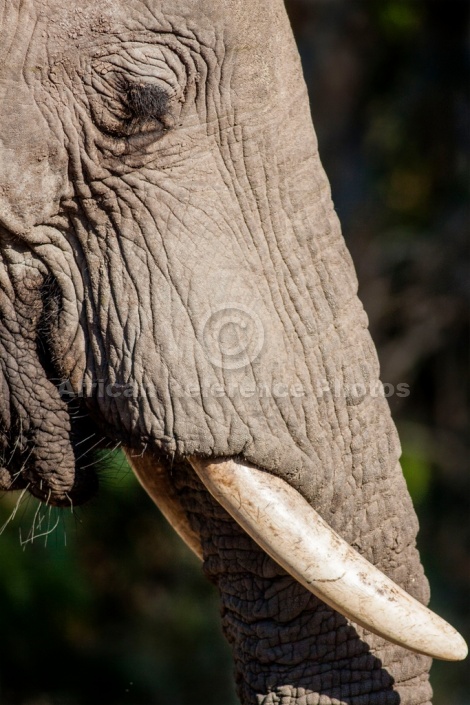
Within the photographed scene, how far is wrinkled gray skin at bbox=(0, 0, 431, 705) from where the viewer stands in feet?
5.57

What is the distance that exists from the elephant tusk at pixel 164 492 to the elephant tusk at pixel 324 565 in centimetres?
31

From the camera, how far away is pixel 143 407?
5.65 ft

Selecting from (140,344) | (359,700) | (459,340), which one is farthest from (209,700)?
(140,344)

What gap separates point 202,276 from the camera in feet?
5.56

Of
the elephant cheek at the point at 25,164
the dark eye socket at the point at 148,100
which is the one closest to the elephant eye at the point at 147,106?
the dark eye socket at the point at 148,100

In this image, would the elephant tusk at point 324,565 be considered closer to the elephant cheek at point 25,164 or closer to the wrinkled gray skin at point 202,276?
the wrinkled gray skin at point 202,276

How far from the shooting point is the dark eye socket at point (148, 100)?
66.6 inches

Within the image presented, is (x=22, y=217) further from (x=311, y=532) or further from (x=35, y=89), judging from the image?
(x=311, y=532)

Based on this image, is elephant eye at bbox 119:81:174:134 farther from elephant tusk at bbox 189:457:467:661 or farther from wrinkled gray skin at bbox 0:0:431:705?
elephant tusk at bbox 189:457:467:661

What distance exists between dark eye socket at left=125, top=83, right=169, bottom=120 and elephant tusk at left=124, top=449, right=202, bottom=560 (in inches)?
24.2

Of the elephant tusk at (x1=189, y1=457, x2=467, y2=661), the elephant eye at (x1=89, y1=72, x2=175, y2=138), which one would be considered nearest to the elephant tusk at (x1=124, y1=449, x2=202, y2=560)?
the elephant tusk at (x1=189, y1=457, x2=467, y2=661)

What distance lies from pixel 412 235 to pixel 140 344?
3783 millimetres
